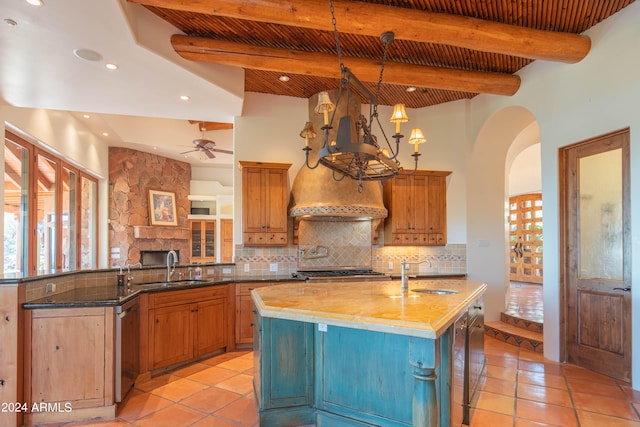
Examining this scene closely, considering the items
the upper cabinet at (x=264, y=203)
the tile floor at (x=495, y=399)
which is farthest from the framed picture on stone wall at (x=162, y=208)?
the tile floor at (x=495, y=399)

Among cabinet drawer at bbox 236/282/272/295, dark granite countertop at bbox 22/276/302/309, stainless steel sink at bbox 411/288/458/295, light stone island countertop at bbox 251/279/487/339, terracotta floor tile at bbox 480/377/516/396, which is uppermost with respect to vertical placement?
light stone island countertop at bbox 251/279/487/339

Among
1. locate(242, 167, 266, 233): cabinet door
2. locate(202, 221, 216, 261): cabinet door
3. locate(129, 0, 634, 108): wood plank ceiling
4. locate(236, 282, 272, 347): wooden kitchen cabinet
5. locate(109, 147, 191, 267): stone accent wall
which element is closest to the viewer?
locate(129, 0, 634, 108): wood plank ceiling

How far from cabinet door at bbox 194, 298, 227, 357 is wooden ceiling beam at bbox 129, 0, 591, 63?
3019 mm

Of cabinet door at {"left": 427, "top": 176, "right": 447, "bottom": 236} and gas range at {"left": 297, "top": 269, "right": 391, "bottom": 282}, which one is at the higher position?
cabinet door at {"left": 427, "top": 176, "right": 447, "bottom": 236}

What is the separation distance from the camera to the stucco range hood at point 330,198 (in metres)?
4.65

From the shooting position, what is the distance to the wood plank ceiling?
308 centimetres

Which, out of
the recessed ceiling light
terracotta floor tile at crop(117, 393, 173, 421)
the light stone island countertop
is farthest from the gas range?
the recessed ceiling light

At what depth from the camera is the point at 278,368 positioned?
8.19 ft

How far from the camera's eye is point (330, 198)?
15.3 ft

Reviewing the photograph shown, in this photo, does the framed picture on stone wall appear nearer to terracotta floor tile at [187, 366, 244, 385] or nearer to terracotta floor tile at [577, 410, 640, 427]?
terracotta floor tile at [187, 366, 244, 385]

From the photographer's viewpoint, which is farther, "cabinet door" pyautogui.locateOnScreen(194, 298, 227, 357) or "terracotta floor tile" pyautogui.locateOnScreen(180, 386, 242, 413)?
→ "cabinet door" pyautogui.locateOnScreen(194, 298, 227, 357)

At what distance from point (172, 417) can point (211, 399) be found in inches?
14.6

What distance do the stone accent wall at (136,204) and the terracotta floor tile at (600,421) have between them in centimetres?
835

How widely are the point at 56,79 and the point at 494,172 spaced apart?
5837 mm
